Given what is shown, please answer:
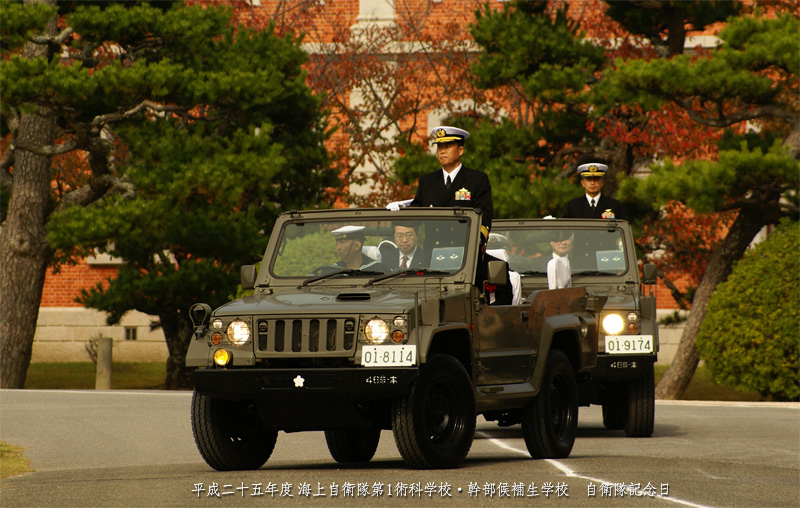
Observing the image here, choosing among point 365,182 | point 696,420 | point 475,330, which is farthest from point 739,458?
point 365,182

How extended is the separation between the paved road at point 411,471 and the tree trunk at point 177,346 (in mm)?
8573

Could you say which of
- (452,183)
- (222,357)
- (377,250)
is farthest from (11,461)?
(452,183)

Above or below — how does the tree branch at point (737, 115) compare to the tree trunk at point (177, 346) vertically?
above

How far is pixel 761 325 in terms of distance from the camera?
20750 millimetres

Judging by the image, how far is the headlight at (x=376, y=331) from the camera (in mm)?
9133

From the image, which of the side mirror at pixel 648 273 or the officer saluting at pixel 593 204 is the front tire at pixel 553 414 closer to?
the side mirror at pixel 648 273

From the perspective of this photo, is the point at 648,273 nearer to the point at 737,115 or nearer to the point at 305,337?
the point at 305,337

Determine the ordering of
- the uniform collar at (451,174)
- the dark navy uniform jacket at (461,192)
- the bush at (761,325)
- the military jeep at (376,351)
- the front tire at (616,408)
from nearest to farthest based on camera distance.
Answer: the military jeep at (376,351)
the dark navy uniform jacket at (461,192)
the uniform collar at (451,174)
the front tire at (616,408)
the bush at (761,325)

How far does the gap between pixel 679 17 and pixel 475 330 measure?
51.7 feet

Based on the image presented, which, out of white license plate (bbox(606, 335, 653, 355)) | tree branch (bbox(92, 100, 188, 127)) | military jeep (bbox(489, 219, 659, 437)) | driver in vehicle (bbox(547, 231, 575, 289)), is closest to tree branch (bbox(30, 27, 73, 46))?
tree branch (bbox(92, 100, 188, 127))

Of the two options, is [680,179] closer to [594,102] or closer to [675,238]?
[594,102]

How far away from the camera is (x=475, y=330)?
32.8ft

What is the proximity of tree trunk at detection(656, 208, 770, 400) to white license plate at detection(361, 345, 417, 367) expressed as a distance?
15714 mm

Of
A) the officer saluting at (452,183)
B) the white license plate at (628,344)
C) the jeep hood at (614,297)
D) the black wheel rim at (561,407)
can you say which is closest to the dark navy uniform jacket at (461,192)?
the officer saluting at (452,183)
